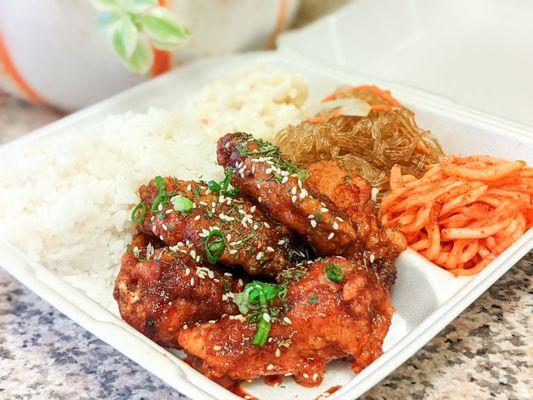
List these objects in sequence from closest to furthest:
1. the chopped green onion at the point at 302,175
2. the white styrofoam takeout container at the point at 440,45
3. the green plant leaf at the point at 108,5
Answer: the chopped green onion at the point at 302,175 → the green plant leaf at the point at 108,5 → the white styrofoam takeout container at the point at 440,45

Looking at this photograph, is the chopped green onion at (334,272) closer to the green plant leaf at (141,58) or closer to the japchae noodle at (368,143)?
the japchae noodle at (368,143)

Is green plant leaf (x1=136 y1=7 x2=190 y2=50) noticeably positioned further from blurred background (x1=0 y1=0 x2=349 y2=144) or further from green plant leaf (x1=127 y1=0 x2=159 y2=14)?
blurred background (x1=0 y1=0 x2=349 y2=144)

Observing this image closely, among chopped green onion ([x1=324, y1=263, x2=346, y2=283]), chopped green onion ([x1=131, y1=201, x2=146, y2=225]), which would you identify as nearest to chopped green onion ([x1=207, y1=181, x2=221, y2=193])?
chopped green onion ([x1=131, y1=201, x2=146, y2=225])

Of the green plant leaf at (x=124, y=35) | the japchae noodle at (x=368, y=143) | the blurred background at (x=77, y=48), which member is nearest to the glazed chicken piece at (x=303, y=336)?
the japchae noodle at (x=368, y=143)

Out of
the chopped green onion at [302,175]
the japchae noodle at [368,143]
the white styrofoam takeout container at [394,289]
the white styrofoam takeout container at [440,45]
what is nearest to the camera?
the white styrofoam takeout container at [394,289]

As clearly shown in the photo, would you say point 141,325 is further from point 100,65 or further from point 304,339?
point 100,65

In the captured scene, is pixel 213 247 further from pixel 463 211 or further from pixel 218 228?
pixel 463 211
